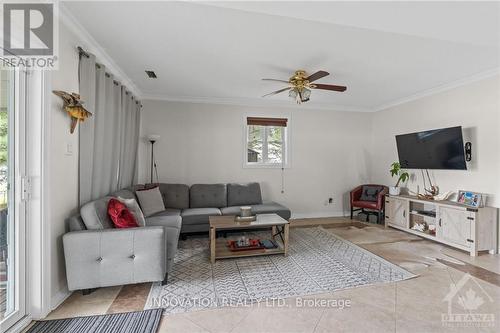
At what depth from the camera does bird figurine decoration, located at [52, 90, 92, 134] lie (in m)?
2.15

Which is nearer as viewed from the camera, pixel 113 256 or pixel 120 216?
pixel 113 256

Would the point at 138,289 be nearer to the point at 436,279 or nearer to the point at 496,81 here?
the point at 436,279

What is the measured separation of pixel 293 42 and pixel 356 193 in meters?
3.85

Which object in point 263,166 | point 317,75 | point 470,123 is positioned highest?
point 317,75

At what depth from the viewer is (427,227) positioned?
13.4 feet

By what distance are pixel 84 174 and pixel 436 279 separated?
3.87 metres

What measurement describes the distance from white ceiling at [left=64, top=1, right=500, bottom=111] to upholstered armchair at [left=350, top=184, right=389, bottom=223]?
6.47 feet

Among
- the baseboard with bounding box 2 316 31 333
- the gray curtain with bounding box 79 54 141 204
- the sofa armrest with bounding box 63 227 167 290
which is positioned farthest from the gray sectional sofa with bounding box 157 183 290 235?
the baseboard with bounding box 2 316 31 333

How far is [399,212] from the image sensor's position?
14.7 feet

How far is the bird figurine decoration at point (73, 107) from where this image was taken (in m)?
2.15

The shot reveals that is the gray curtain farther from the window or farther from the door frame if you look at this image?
the window

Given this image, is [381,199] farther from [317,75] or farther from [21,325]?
[21,325]

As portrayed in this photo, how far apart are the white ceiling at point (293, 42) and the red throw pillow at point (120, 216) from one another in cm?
177

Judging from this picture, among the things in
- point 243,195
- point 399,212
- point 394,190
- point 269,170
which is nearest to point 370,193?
point 394,190
